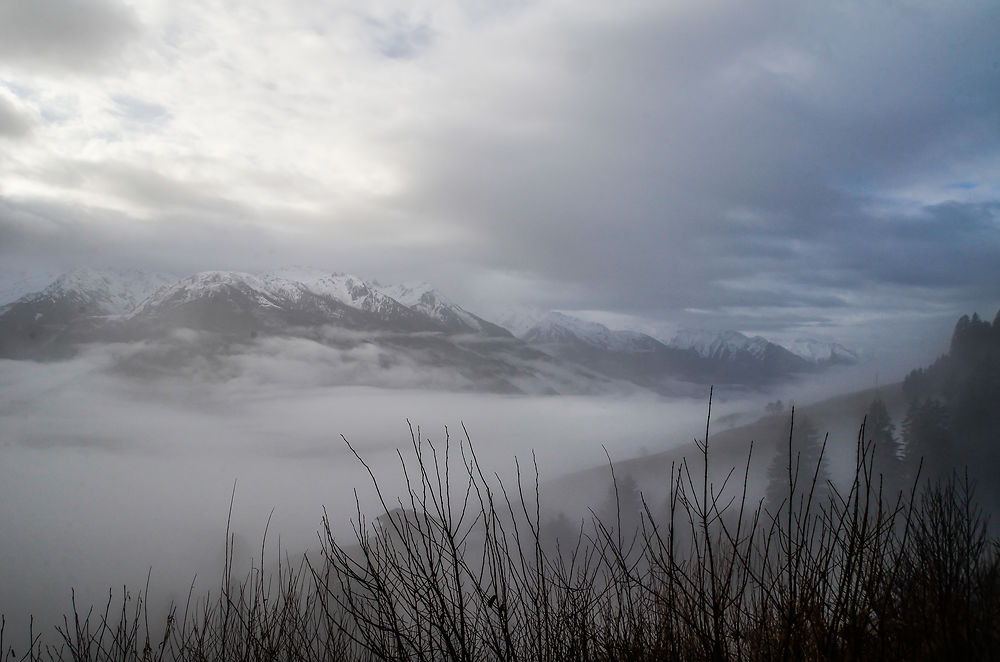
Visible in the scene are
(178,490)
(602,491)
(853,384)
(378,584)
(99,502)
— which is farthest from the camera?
(178,490)

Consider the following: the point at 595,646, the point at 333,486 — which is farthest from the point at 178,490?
the point at 595,646

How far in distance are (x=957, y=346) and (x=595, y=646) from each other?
240 feet

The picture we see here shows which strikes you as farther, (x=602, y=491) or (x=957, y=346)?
(x=602, y=491)

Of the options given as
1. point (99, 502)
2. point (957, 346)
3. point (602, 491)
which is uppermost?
point (957, 346)

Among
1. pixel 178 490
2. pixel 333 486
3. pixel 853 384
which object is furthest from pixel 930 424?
pixel 178 490

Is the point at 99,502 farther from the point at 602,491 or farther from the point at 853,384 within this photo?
the point at 853,384

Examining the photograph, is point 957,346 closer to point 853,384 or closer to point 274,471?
point 853,384

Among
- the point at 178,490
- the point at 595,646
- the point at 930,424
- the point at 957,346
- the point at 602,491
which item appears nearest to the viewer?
the point at 595,646

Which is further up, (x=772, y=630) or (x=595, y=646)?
(x=772, y=630)

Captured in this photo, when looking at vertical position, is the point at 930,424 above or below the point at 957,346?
below

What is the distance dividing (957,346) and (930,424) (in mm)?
26679

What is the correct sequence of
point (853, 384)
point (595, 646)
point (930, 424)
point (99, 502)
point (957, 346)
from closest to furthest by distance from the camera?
1. point (595, 646)
2. point (930, 424)
3. point (957, 346)
4. point (853, 384)
5. point (99, 502)

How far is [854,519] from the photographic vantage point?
128 inches

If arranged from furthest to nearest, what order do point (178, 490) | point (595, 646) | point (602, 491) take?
point (178, 490) < point (602, 491) < point (595, 646)
